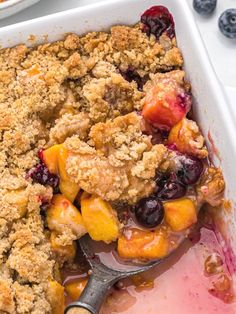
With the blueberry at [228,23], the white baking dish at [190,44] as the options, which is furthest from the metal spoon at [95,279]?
the blueberry at [228,23]

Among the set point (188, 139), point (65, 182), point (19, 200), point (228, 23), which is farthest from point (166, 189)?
point (228, 23)

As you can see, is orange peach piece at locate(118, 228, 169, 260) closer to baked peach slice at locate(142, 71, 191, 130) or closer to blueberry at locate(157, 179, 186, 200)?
blueberry at locate(157, 179, 186, 200)

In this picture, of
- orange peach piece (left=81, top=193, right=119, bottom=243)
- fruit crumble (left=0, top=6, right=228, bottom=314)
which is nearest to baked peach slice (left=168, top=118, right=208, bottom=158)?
fruit crumble (left=0, top=6, right=228, bottom=314)

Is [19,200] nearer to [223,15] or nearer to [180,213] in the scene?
[180,213]

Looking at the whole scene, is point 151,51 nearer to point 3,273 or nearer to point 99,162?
point 99,162

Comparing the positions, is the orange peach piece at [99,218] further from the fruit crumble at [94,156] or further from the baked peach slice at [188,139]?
the baked peach slice at [188,139]
